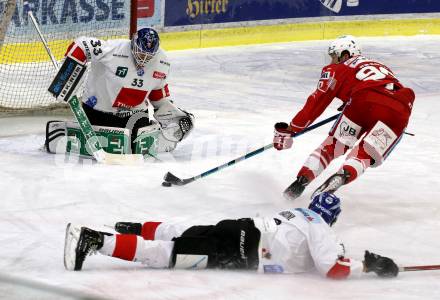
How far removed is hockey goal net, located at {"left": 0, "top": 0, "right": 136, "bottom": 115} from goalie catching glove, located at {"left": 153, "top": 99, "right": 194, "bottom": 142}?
178 cm

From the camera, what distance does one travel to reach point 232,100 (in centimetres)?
920

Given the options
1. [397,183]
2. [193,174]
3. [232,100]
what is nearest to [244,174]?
[193,174]

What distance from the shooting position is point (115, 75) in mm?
6676

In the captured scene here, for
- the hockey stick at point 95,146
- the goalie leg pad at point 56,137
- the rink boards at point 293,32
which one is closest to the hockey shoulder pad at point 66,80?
the hockey stick at point 95,146

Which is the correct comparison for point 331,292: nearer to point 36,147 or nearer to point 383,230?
point 383,230

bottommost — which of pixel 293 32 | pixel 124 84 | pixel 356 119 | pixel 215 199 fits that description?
pixel 293 32

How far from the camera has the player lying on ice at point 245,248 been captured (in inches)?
158

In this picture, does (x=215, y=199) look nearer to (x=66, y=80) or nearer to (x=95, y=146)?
(x=95, y=146)

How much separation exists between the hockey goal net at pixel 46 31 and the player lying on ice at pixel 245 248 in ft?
15.2

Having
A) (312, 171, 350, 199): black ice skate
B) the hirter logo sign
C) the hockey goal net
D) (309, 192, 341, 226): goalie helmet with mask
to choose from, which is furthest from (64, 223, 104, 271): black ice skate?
the hirter logo sign

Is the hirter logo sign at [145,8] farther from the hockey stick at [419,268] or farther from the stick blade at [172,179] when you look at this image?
the hockey stick at [419,268]

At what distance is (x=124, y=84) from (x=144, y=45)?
353mm

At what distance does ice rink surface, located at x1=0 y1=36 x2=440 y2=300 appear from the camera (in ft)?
13.3

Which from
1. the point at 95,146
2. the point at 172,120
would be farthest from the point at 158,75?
the point at 95,146
